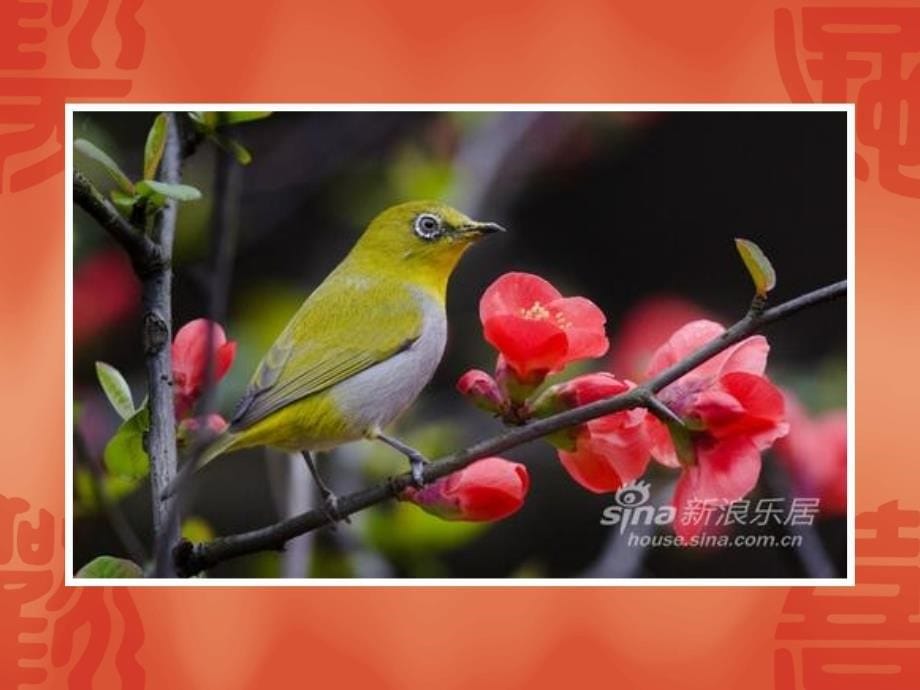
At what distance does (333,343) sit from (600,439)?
0.41 metres

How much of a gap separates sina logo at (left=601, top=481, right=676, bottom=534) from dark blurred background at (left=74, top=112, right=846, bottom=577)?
17 millimetres

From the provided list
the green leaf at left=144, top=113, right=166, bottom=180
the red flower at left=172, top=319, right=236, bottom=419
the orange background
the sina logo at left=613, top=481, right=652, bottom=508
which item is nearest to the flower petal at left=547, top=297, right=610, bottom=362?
the sina logo at left=613, top=481, right=652, bottom=508

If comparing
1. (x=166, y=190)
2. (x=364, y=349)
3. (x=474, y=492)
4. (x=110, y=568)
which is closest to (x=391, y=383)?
(x=364, y=349)

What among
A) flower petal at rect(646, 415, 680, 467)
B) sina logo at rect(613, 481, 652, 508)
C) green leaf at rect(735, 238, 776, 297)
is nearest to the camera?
green leaf at rect(735, 238, 776, 297)

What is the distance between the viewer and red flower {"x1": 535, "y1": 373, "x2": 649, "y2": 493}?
1.78 meters

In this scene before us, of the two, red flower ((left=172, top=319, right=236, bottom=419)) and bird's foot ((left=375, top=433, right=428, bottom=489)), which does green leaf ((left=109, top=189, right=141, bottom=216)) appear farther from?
bird's foot ((left=375, top=433, right=428, bottom=489))

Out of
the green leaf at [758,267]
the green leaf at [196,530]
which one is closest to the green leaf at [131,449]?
the green leaf at [196,530]

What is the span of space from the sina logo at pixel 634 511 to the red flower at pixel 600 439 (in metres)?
0.03

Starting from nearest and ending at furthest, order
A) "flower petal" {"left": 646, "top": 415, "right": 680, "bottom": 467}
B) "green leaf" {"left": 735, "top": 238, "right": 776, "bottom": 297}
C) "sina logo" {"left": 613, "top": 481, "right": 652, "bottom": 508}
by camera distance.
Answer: "green leaf" {"left": 735, "top": 238, "right": 776, "bottom": 297} → "flower petal" {"left": 646, "top": 415, "right": 680, "bottom": 467} → "sina logo" {"left": 613, "top": 481, "right": 652, "bottom": 508}

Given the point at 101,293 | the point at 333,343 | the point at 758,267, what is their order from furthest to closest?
the point at 101,293 < the point at 333,343 < the point at 758,267

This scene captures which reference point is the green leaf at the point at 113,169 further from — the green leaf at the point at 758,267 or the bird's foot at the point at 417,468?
the green leaf at the point at 758,267

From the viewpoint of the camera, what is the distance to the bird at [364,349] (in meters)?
1.81

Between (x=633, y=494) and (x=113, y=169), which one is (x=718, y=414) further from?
(x=113, y=169)

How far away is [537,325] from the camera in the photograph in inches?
69.9
